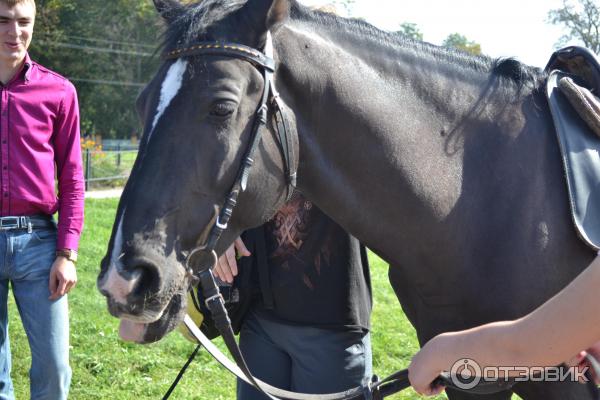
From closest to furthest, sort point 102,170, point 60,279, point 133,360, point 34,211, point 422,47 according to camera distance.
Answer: point 422,47 → point 60,279 → point 34,211 → point 133,360 → point 102,170

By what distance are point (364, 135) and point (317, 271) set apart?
2.74ft

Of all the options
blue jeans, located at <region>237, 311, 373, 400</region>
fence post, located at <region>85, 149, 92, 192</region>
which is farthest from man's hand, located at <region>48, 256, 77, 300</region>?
fence post, located at <region>85, 149, 92, 192</region>

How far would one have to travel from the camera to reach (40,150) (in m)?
3.34

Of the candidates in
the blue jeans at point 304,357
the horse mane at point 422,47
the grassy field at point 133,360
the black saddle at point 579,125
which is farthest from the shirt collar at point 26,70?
the black saddle at point 579,125

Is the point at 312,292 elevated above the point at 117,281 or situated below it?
below

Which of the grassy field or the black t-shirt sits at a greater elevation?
the black t-shirt

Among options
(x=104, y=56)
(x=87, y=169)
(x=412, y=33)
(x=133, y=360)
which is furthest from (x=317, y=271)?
(x=104, y=56)

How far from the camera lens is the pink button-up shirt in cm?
324

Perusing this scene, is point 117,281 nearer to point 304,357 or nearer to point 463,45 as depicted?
point 304,357

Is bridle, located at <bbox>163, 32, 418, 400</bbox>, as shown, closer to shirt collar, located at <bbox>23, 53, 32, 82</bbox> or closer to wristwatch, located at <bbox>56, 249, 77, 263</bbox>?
wristwatch, located at <bbox>56, 249, 77, 263</bbox>

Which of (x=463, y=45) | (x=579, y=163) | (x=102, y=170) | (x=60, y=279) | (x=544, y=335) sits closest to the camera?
(x=544, y=335)

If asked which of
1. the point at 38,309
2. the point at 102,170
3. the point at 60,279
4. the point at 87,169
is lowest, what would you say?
the point at 102,170

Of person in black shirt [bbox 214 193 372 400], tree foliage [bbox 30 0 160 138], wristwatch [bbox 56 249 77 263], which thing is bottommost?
tree foliage [bbox 30 0 160 138]

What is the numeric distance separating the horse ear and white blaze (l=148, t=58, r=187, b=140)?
326 millimetres
